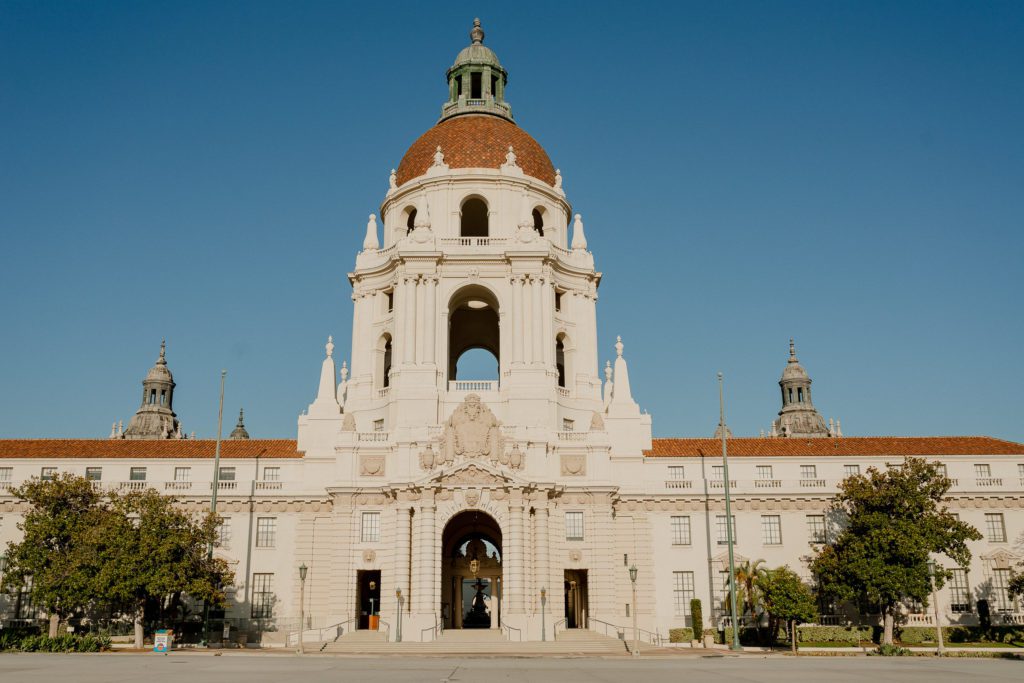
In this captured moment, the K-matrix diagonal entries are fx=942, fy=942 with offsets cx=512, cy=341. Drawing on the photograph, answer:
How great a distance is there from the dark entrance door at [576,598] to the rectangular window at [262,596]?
1943 centimetres

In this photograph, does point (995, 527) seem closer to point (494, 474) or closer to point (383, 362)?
point (494, 474)

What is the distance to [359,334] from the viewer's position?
71688 millimetres

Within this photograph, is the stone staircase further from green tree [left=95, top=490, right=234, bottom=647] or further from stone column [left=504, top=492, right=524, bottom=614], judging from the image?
green tree [left=95, top=490, right=234, bottom=647]

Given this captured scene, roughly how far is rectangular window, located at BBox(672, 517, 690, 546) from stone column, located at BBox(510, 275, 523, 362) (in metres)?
15.4

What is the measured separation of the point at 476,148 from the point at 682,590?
36.0m

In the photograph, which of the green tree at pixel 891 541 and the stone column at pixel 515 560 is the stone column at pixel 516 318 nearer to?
the stone column at pixel 515 560

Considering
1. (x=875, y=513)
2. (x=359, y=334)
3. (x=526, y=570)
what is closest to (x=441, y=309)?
(x=359, y=334)

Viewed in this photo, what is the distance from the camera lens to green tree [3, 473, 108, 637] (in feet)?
165

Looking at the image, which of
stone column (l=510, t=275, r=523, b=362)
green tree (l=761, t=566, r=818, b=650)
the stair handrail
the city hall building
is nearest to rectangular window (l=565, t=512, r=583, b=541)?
the city hall building

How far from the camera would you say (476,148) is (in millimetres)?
73000

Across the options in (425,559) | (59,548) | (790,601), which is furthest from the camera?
(425,559)

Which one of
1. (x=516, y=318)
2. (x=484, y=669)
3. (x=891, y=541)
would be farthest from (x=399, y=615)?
(x=891, y=541)

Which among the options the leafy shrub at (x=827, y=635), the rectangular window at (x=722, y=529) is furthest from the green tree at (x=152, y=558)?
the leafy shrub at (x=827, y=635)

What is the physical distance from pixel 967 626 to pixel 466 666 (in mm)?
38094
